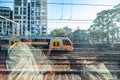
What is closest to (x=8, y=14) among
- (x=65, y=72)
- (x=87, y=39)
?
(x=87, y=39)

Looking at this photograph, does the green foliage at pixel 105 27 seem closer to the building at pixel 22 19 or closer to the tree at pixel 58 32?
the tree at pixel 58 32

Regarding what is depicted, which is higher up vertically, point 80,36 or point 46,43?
point 80,36

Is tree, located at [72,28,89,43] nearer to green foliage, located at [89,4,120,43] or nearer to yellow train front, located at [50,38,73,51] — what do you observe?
green foliage, located at [89,4,120,43]

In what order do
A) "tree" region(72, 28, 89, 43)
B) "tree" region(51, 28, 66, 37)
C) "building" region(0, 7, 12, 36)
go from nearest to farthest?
"building" region(0, 7, 12, 36)
"tree" region(51, 28, 66, 37)
"tree" region(72, 28, 89, 43)

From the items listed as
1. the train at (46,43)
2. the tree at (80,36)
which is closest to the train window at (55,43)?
the train at (46,43)

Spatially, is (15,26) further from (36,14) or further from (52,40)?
(52,40)

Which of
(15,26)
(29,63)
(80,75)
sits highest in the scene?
(15,26)

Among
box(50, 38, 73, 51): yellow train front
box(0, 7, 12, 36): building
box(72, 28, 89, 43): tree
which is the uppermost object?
box(0, 7, 12, 36): building

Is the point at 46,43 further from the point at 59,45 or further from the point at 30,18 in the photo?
the point at 30,18

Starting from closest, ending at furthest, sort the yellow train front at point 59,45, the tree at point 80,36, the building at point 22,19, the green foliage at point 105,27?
the yellow train front at point 59,45, the green foliage at point 105,27, the building at point 22,19, the tree at point 80,36

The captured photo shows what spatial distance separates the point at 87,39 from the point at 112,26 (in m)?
4.02

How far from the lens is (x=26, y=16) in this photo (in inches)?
714

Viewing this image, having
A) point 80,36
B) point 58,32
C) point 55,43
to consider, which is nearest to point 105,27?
point 80,36

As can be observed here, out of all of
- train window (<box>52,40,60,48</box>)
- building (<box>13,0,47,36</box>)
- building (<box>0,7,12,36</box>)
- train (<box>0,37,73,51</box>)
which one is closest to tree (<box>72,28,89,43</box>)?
building (<box>13,0,47,36</box>)
